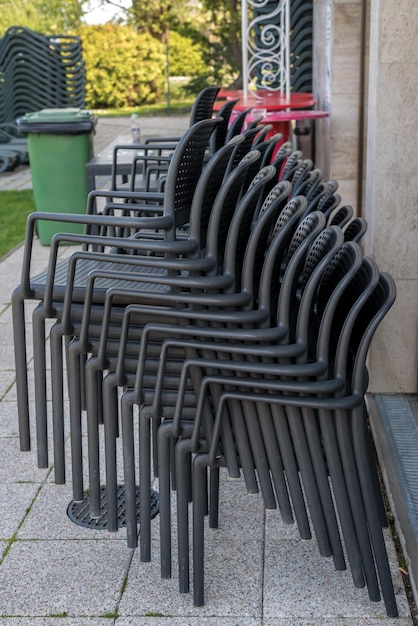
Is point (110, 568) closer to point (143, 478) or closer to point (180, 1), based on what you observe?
point (143, 478)

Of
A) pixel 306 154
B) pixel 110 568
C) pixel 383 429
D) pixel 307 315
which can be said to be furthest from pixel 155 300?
pixel 306 154

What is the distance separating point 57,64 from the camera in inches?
553

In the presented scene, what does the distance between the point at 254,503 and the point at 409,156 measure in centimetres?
165

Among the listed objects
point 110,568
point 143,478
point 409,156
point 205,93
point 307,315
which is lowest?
point 110,568

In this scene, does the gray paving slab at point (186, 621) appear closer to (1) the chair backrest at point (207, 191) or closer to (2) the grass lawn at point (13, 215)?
Answer: (1) the chair backrest at point (207, 191)

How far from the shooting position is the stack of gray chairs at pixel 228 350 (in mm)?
2566

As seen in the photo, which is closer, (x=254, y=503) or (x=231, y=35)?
(x=254, y=503)

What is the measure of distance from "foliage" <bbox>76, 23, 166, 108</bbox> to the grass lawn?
12.3 m

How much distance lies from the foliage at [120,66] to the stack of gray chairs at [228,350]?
68.3 ft

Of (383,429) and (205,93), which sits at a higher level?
(205,93)

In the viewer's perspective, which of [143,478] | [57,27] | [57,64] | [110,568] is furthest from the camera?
[57,27]

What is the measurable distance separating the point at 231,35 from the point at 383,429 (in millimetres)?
15811

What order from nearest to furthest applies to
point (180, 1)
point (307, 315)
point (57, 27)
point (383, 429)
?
point (307, 315) → point (383, 429) → point (180, 1) → point (57, 27)

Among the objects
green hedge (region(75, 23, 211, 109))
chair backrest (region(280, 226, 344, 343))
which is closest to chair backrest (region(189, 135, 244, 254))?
chair backrest (region(280, 226, 344, 343))
